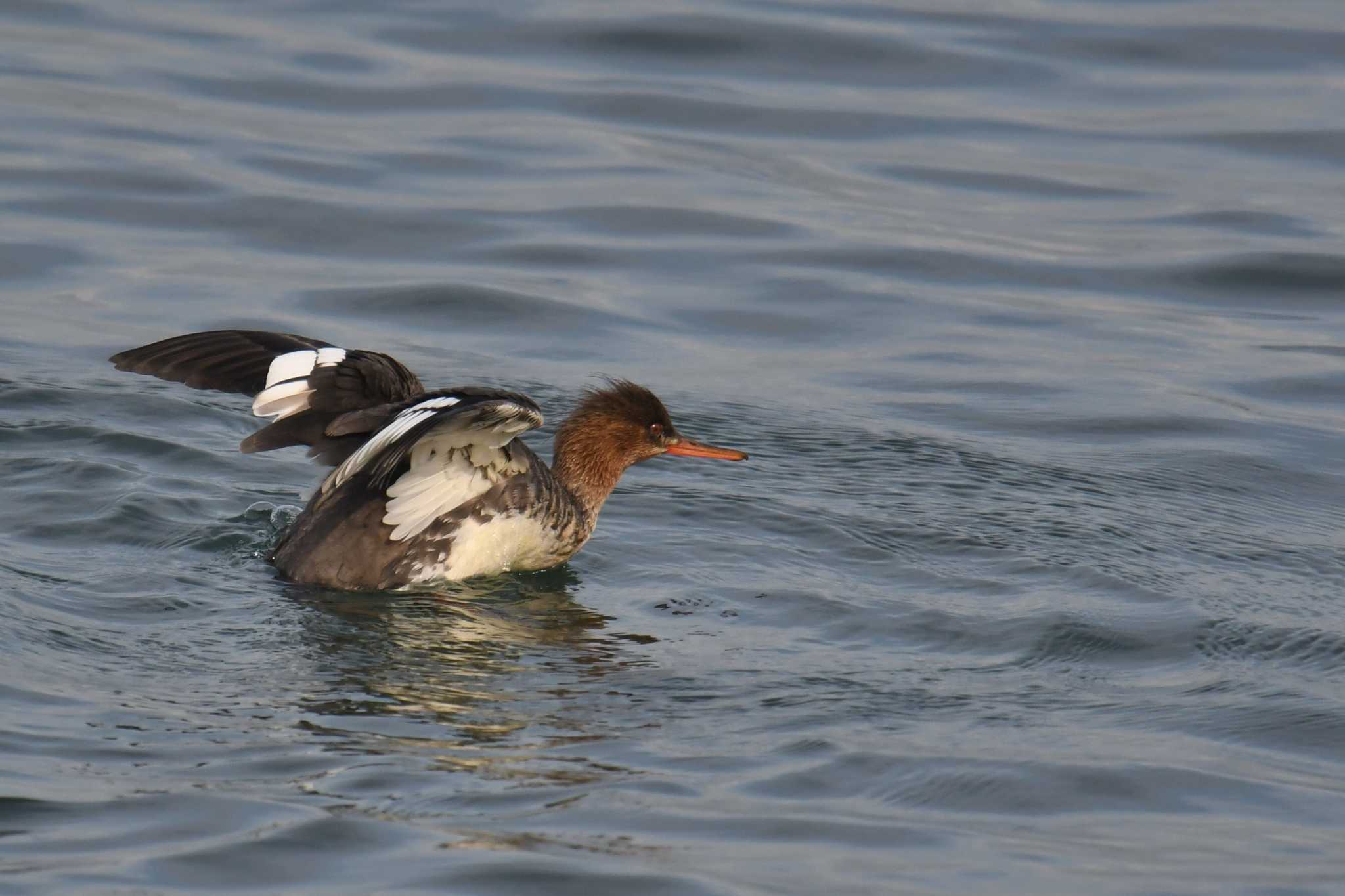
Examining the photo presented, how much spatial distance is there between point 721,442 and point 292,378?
3.08m

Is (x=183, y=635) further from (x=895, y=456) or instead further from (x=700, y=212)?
(x=700, y=212)

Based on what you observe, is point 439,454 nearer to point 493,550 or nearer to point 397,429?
point 493,550

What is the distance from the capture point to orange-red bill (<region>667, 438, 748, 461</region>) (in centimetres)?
907

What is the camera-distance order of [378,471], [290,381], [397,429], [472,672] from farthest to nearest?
1. [290,381]
2. [378,471]
3. [397,429]
4. [472,672]

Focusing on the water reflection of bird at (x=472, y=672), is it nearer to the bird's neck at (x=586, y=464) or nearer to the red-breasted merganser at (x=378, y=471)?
the red-breasted merganser at (x=378, y=471)

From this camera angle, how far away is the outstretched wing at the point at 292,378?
7.81m

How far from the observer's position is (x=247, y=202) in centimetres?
1458

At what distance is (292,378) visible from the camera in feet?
26.1

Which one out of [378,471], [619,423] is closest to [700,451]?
[619,423]

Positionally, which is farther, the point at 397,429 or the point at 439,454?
the point at 439,454

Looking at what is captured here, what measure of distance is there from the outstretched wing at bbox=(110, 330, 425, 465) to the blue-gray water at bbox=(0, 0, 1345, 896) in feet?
2.23

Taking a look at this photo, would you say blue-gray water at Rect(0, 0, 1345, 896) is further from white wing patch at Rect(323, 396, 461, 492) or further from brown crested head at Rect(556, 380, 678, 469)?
white wing patch at Rect(323, 396, 461, 492)

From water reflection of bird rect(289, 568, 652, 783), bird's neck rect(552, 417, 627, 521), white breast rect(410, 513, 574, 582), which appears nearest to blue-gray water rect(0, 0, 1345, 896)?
water reflection of bird rect(289, 568, 652, 783)

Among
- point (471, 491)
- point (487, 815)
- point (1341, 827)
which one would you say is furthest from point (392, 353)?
point (1341, 827)
